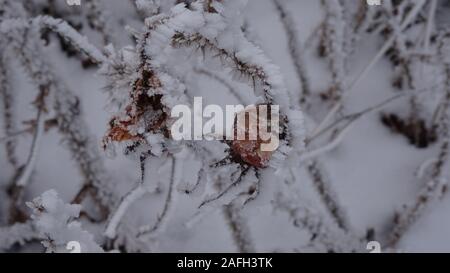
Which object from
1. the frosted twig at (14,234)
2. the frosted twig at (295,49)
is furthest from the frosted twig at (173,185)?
the frosted twig at (295,49)

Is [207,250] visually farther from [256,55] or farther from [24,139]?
[256,55]

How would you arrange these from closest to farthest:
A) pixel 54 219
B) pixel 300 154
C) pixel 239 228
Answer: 1. pixel 54 219
2. pixel 300 154
3. pixel 239 228

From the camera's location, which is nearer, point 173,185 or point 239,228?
point 173,185

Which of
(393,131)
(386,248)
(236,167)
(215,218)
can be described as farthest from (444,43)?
(236,167)

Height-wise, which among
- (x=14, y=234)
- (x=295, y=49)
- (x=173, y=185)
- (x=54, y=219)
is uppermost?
(x=295, y=49)

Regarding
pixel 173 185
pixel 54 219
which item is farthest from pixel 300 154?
pixel 54 219

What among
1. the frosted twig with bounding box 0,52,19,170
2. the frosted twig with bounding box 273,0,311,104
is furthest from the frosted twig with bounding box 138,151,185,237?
the frosted twig with bounding box 273,0,311,104

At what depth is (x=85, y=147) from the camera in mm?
1194

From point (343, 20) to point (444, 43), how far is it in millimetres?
288
